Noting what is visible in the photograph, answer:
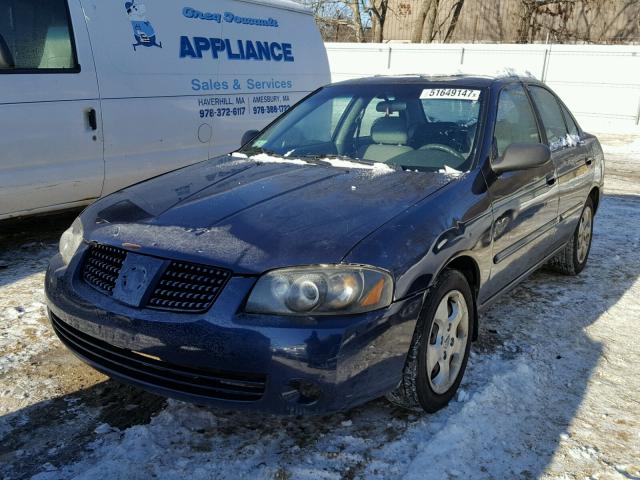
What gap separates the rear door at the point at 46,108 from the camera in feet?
15.2

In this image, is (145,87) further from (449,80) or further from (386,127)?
(449,80)

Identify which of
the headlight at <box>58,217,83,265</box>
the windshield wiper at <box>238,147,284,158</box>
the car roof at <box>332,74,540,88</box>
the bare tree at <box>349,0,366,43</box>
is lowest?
the headlight at <box>58,217,83,265</box>

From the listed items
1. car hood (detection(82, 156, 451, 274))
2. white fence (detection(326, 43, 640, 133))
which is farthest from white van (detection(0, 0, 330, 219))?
white fence (detection(326, 43, 640, 133))

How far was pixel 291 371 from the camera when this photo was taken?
2.35m

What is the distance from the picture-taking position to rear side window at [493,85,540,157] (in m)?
3.71

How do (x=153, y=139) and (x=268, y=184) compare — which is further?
(x=153, y=139)

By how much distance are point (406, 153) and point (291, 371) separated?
5.69 ft

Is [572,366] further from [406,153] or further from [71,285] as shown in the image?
[71,285]

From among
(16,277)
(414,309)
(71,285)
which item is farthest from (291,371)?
(16,277)

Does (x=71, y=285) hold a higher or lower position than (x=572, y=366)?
higher

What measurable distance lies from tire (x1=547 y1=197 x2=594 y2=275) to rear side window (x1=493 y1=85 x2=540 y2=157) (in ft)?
3.66

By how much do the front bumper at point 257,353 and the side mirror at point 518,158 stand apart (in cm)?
117

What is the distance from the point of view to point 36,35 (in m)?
4.86

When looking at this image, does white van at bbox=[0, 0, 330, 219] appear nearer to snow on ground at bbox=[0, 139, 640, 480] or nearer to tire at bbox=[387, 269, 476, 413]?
snow on ground at bbox=[0, 139, 640, 480]
